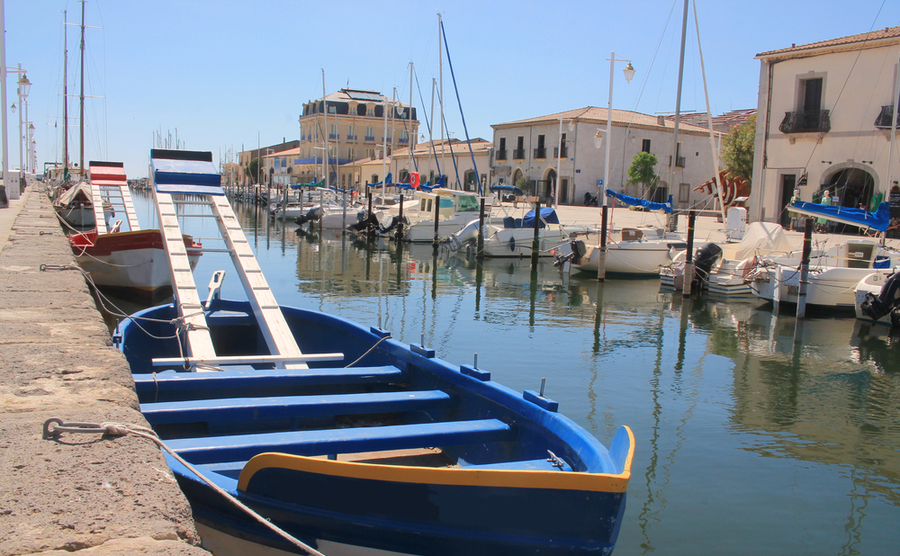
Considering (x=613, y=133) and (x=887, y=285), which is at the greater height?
(x=613, y=133)

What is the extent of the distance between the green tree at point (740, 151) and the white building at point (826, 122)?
8.27 m

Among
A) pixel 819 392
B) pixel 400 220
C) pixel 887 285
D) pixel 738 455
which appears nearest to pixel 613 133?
pixel 400 220

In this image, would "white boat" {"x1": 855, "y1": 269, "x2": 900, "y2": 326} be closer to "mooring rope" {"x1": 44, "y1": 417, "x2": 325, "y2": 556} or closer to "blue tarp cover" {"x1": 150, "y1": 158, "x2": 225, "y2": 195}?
"blue tarp cover" {"x1": 150, "y1": 158, "x2": 225, "y2": 195}

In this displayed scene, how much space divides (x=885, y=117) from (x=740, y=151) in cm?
1301

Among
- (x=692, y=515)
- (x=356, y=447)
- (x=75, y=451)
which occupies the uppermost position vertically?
(x=75, y=451)

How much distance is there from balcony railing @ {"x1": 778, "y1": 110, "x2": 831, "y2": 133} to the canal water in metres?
11.6

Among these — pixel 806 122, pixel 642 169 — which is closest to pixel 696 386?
pixel 806 122

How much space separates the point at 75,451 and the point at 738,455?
613 cm

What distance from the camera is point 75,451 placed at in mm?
2723

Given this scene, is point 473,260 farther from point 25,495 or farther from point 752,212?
point 25,495

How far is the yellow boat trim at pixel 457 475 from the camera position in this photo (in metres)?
2.82

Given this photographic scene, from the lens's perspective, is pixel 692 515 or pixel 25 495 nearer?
pixel 25 495

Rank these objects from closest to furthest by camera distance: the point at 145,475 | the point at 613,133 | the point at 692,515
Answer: the point at 145,475 < the point at 692,515 < the point at 613,133

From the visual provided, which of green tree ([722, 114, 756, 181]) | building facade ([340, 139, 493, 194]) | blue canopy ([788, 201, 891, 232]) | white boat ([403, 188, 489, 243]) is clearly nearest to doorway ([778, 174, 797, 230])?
green tree ([722, 114, 756, 181])
